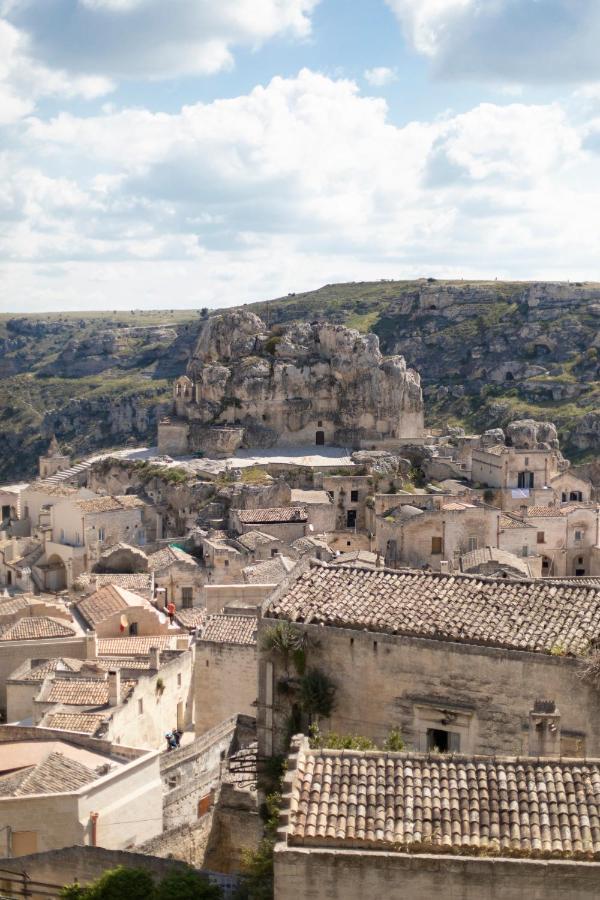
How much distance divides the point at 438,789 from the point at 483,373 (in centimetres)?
10189

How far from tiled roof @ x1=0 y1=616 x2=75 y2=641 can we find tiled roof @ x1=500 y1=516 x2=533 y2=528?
23.1m

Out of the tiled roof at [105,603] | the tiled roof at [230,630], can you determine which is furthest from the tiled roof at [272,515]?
the tiled roof at [230,630]

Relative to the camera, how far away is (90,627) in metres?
31.0

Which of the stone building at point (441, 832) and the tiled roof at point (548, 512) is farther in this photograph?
the tiled roof at point (548, 512)

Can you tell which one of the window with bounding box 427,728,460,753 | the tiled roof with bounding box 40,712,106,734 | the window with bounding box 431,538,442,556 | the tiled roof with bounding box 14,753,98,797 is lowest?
the window with bounding box 431,538,442,556

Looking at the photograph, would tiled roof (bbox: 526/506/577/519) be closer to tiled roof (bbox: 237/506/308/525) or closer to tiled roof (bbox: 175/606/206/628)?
tiled roof (bbox: 237/506/308/525)

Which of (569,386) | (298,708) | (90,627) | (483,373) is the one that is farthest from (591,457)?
(298,708)

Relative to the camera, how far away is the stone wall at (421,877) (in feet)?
34.8

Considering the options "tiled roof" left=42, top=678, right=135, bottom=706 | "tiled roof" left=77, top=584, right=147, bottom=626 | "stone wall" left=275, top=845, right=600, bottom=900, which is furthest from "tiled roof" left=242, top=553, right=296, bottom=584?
"stone wall" left=275, top=845, right=600, bottom=900

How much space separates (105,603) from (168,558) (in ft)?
32.2

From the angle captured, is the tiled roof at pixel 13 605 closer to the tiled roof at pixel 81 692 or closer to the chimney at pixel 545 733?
the tiled roof at pixel 81 692

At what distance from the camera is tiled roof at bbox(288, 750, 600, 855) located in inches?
433

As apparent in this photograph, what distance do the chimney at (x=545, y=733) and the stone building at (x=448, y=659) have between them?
76cm

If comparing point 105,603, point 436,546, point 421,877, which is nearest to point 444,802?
point 421,877
